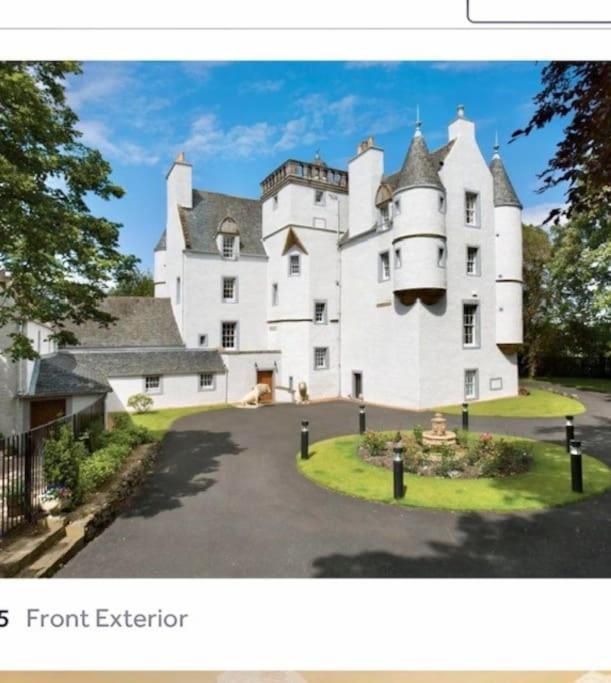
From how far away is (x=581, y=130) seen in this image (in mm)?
2209

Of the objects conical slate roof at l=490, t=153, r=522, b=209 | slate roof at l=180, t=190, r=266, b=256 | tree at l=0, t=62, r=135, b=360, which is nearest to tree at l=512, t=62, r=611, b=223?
tree at l=0, t=62, r=135, b=360

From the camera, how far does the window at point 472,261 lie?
8.49 metres

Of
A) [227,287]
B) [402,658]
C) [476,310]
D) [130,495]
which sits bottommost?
[402,658]

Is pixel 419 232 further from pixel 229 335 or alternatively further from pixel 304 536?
pixel 304 536

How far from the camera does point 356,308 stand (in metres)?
9.38

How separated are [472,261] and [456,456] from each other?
19.4 ft

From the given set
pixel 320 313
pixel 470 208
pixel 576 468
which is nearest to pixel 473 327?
pixel 470 208

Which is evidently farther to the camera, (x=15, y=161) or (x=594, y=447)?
(x=594, y=447)

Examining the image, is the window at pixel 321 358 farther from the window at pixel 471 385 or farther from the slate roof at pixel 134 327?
the slate roof at pixel 134 327

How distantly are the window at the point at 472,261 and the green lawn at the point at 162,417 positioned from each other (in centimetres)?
688

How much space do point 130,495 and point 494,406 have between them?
710 centimetres

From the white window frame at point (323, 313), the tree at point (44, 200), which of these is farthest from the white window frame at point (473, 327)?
the tree at point (44, 200)
